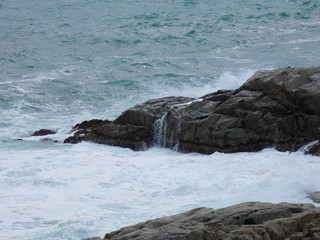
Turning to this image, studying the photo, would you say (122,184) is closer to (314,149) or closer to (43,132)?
(314,149)

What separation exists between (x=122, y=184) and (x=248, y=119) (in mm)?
3112

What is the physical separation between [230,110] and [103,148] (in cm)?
319

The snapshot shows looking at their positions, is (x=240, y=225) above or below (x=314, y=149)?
above

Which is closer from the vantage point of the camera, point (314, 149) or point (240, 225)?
point (240, 225)

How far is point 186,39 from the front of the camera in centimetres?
2920

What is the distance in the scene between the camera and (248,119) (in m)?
13.6

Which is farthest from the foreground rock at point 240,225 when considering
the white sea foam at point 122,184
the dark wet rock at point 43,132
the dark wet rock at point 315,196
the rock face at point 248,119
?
the dark wet rock at point 43,132

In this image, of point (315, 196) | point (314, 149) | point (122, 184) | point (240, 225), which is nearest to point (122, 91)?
point (122, 184)

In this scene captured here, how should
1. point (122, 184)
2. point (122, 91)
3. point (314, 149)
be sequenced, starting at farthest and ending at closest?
point (122, 91), point (314, 149), point (122, 184)

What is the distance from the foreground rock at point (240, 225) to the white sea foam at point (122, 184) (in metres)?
2.32

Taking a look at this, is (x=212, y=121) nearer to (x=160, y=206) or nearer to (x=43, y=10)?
(x=160, y=206)

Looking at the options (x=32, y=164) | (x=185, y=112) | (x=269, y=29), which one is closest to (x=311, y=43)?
(x=269, y=29)

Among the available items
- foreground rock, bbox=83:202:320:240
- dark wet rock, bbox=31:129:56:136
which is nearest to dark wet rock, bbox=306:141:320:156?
foreground rock, bbox=83:202:320:240

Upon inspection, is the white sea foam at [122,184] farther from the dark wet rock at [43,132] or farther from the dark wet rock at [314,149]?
the dark wet rock at [43,132]
